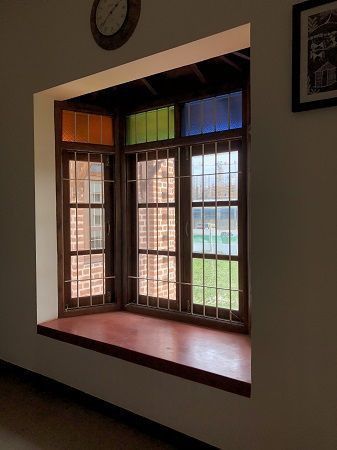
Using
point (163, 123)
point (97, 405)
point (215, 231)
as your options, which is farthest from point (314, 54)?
point (97, 405)

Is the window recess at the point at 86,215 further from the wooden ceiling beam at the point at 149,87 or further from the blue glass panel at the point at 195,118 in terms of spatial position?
the blue glass panel at the point at 195,118

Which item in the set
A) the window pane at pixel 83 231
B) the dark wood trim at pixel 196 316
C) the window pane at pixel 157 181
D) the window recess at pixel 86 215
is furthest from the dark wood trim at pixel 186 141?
the dark wood trim at pixel 196 316

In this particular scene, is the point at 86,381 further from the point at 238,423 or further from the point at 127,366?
the point at 238,423

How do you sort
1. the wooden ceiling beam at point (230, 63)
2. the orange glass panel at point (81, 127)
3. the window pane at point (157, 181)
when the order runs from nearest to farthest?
1. the wooden ceiling beam at point (230, 63)
2. the window pane at point (157, 181)
3. the orange glass panel at point (81, 127)

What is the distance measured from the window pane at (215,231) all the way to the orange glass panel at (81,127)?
112 cm

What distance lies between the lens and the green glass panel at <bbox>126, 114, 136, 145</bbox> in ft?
11.4

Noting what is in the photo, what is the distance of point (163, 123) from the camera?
327 centimetres

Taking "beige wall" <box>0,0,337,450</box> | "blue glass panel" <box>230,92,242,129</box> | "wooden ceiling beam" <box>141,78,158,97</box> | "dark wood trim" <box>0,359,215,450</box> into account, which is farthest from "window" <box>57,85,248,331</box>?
"beige wall" <box>0,0,337,450</box>

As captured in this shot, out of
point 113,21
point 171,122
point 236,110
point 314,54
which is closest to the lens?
point 314,54

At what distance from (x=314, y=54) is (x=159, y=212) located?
1.79m

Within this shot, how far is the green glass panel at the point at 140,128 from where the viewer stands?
3.40 metres

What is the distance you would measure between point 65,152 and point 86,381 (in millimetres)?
1775

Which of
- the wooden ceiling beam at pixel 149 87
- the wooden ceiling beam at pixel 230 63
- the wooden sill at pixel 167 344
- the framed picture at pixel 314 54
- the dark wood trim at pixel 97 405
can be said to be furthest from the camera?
the wooden ceiling beam at pixel 149 87

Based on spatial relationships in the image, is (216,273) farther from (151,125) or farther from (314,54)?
(314,54)
